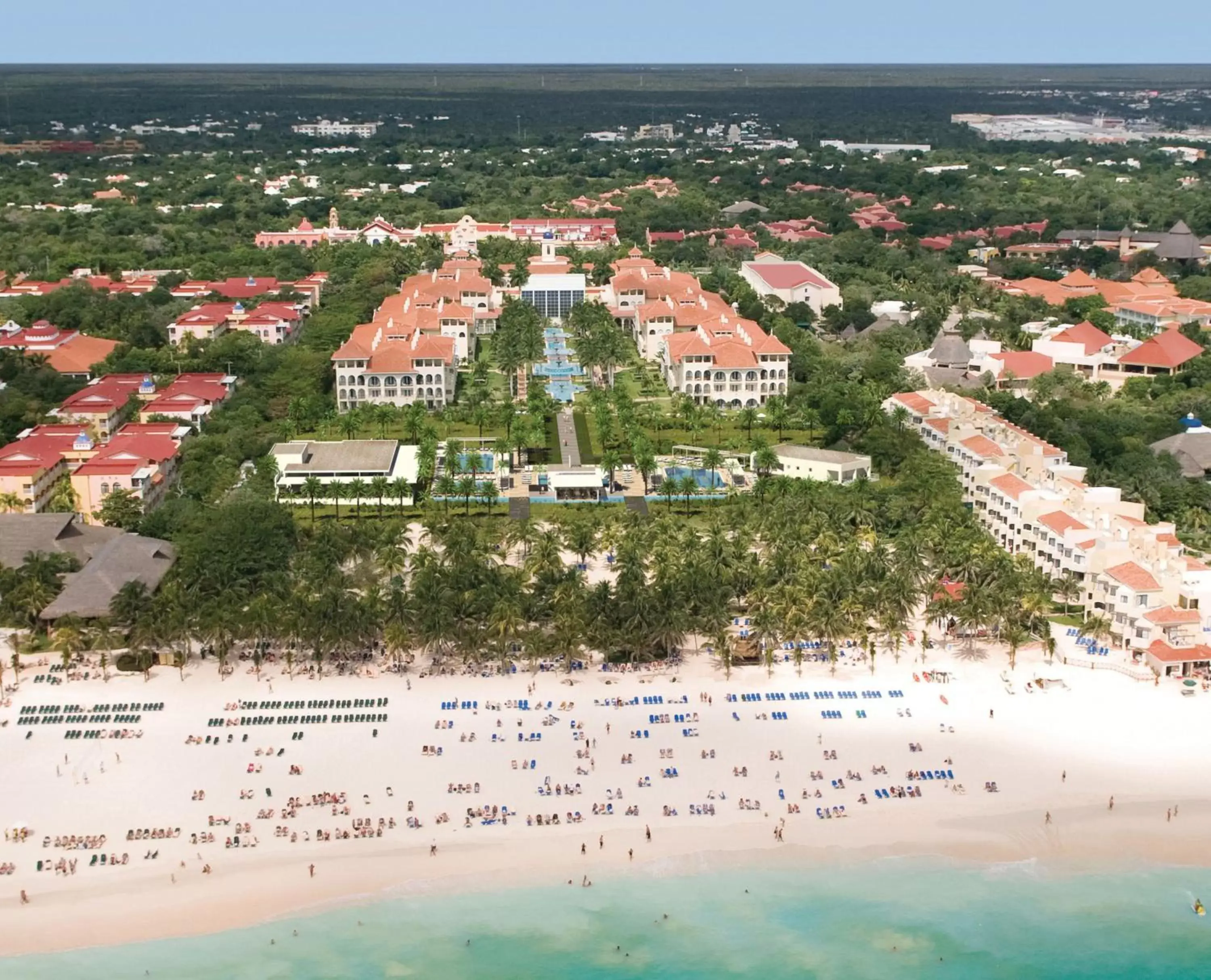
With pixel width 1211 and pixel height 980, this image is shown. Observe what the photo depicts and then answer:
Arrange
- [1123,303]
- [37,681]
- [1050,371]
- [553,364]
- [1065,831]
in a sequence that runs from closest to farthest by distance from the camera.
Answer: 1. [1065,831]
2. [37,681]
3. [1050,371]
4. [553,364]
5. [1123,303]

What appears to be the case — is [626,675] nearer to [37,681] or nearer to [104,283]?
[37,681]

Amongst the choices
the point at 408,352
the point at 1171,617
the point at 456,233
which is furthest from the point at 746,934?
the point at 456,233

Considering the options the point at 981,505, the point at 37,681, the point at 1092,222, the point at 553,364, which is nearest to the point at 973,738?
the point at 981,505

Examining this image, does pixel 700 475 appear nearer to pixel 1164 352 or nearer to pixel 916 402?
pixel 916 402

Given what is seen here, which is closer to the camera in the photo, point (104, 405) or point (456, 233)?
point (104, 405)

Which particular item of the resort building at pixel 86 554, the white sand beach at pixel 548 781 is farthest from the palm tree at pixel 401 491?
the white sand beach at pixel 548 781

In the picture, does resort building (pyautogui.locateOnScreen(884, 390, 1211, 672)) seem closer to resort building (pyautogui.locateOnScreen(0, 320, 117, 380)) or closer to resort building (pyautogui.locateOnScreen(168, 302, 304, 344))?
resort building (pyautogui.locateOnScreen(168, 302, 304, 344))
